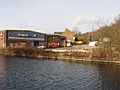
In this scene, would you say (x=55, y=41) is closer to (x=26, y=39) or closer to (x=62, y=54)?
(x=26, y=39)

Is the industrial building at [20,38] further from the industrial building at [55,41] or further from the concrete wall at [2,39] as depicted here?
the industrial building at [55,41]

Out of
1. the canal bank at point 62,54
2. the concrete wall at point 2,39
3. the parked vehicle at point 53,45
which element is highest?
the concrete wall at point 2,39

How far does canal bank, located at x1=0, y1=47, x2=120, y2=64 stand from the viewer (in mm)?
69812

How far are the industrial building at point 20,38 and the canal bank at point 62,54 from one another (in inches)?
303

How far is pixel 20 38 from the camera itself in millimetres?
103938

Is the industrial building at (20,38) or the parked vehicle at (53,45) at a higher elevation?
the industrial building at (20,38)

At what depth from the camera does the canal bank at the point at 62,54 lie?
69.8 m

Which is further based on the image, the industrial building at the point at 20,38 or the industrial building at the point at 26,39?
the industrial building at the point at 26,39

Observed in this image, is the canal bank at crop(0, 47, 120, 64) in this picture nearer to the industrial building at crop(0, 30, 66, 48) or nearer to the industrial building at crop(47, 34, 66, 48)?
the industrial building at crop(0, 30, 66, 48)

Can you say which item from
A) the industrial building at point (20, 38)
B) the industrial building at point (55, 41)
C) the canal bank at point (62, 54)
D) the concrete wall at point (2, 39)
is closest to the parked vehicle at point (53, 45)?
the industrial building at point (55, 41)

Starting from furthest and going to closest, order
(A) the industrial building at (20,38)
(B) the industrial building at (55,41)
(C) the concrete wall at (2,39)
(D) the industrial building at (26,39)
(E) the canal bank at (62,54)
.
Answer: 1. (B) the industrial building at (55,41)
2. (D) the industrial building at (26,39)
3. (A) the industrial building at (20,38)
4. (C) the concrete wall at (2,39)
5. (E) the canal bank at (62,54)

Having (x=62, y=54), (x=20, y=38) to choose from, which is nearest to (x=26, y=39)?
(x=20, y=38)

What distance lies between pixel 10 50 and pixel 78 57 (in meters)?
28.1

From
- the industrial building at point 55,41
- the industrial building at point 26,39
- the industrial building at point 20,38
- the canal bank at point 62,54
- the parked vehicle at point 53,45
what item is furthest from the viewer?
the industrial building at point 55,41
